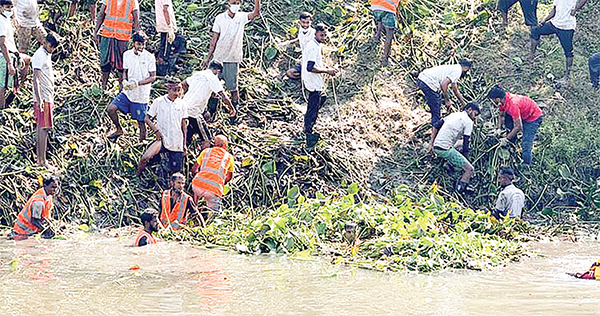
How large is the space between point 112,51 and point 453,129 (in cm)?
446

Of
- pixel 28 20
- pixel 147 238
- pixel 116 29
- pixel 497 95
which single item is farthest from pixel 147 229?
pixel 497 95

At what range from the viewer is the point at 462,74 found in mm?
14828

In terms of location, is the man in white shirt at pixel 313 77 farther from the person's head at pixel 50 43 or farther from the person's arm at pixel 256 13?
the person's head at pixel 50 43

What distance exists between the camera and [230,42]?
47.9ft

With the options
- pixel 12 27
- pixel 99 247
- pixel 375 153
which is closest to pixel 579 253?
pixel 375 153

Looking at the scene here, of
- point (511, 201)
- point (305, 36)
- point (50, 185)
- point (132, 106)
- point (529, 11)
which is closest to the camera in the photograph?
point (50, 185)

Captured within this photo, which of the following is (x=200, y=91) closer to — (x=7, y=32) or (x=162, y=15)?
(x=162, y=15)

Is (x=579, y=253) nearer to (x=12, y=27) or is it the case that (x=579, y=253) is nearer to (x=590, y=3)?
(x=590, y=3)

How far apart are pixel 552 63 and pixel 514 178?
2414 mm

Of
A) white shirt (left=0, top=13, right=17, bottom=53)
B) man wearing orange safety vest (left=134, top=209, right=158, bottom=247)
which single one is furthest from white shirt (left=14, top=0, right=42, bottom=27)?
man wearing orange safety vest (left=134, top=209, right=158, bottom=247)

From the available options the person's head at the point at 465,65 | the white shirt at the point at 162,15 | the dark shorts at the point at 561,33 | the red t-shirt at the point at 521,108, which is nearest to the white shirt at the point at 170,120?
the white shirt at the point at 162,15

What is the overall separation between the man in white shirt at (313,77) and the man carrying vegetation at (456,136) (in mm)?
1561

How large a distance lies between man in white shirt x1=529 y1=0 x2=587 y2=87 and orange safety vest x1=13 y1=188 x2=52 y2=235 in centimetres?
742

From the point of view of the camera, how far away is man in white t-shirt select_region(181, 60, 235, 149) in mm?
13719
